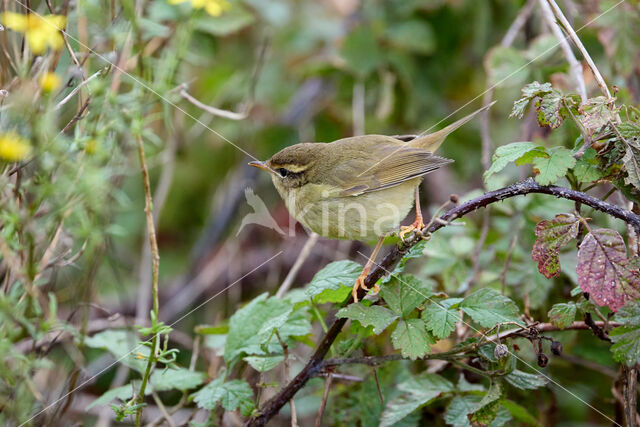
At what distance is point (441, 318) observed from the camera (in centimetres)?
197

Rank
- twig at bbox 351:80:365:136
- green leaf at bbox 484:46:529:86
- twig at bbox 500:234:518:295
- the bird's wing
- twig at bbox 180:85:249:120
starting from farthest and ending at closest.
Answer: twig at bbox 351:80:365:136, green leaf at bbox 484:46:529:86, the bird's wing, twig at bbox 500:234:518:295, twig at bbox 180:85:249:120

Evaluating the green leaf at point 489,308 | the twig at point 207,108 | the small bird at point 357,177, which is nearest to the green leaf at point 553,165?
the green leaf at point 489,308

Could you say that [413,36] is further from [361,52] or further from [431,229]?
[431,229]

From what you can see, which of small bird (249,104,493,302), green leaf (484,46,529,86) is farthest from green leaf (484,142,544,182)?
green leaf (484,46,529,86)

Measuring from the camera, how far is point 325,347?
2.15 m

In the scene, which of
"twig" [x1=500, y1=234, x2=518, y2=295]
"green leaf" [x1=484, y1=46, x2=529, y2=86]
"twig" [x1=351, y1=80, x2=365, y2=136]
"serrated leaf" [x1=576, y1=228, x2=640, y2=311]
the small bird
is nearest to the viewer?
"serrated leaf" [x1=576, y1=228, x2=640, y2=311]

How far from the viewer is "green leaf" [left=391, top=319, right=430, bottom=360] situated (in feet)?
6.27

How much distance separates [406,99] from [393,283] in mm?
2615

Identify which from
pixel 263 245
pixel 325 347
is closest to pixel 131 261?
pixel 263 245

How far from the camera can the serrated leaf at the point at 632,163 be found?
5.90 ft

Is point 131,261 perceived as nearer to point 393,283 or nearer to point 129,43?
point 129,43

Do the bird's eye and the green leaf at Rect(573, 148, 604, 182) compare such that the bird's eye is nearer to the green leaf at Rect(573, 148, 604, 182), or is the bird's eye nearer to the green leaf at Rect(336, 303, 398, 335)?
the green leaf at Rect(336, 303, 398, 335)

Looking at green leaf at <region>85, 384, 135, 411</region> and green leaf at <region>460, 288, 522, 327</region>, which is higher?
green leaf at <region>460, 288, 522, 327</region>

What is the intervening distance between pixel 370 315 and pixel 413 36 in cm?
278
